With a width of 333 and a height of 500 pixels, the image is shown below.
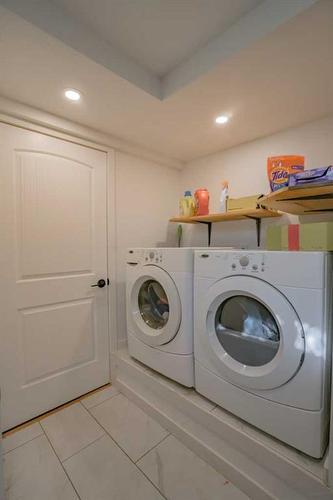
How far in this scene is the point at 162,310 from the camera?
65.9 inches

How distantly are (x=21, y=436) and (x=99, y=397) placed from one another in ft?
1.68

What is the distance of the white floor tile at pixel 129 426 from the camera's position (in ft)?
4.23

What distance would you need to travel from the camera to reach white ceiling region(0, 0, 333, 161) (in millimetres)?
944

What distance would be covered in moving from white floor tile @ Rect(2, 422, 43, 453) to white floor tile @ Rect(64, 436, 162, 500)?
12.8 inches

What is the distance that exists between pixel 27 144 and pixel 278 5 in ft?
4.94

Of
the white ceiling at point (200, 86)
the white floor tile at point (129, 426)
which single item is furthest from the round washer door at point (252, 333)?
the white ceiling at point (200, 86)

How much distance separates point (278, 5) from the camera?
878mm

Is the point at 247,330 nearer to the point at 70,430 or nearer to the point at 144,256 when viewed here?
the point at 144,256

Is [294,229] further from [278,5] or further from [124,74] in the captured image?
[124,74]

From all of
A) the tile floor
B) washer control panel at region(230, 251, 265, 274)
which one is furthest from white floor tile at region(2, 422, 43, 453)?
washer control panel at region(230, 251, 265, 274)

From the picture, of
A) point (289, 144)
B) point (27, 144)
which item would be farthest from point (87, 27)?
point (289, 144)

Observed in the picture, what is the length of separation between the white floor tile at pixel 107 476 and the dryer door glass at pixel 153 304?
0.74 m

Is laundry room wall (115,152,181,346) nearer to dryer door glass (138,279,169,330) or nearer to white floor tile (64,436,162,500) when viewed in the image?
dryer door glass (138,279,169,330)

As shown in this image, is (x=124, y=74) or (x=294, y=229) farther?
(x=124, y=74)
